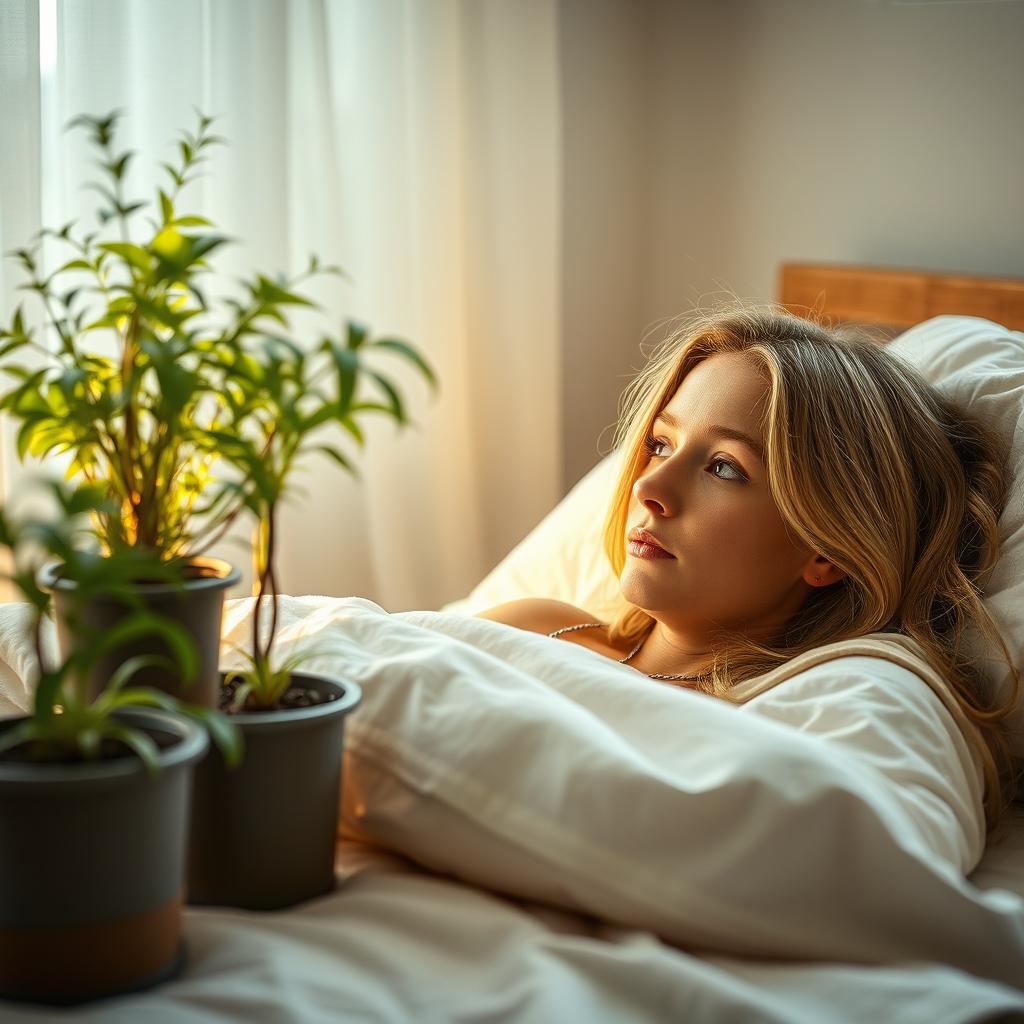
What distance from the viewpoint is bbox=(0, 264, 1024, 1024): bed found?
684 millimetres

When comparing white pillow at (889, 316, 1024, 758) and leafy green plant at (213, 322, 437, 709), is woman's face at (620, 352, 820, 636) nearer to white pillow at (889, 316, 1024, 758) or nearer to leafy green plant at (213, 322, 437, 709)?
white pillow at (889, 316, 1024, 758)

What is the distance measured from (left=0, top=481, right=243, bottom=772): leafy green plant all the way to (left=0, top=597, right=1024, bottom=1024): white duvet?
0.45ft

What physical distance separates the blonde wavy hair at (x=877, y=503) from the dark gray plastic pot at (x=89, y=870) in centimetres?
64

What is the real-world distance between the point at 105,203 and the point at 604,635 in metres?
1.03

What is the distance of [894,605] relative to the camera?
1.23 meters

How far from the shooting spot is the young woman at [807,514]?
1240 mm

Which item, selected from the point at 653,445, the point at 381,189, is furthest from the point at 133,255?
the point at 381,189

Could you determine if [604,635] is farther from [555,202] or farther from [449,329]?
[555,202]

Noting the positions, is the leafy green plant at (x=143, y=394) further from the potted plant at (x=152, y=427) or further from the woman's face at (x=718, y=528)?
the woman's face at (x=718, y=528)

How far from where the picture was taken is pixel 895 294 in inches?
82.4

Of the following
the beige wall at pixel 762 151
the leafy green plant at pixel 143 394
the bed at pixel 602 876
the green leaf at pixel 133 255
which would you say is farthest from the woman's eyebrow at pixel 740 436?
the beige wall at pixel 762 151

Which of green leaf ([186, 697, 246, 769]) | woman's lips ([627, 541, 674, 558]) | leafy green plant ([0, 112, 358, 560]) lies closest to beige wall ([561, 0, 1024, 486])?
woman's lips ([627, 541, 674, 558])

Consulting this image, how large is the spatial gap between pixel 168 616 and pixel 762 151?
2062 millimetres

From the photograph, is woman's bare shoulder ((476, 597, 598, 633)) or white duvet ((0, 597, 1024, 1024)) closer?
white duvet ((0, 597, 1024, 1024))
